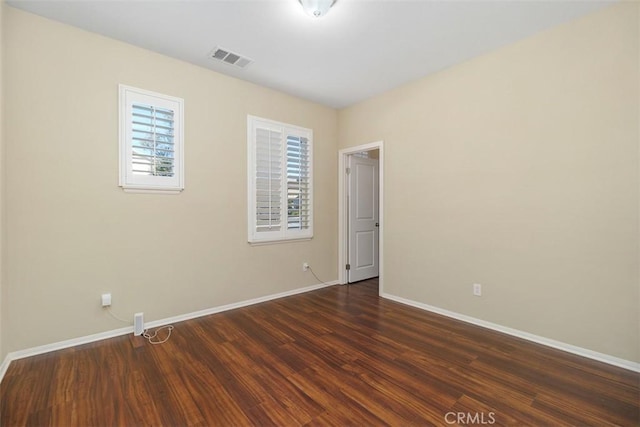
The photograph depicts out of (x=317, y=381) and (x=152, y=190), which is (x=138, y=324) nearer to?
(x=152, y=190)

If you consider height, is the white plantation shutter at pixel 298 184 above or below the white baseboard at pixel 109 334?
above

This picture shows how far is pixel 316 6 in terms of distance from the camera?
2146mm

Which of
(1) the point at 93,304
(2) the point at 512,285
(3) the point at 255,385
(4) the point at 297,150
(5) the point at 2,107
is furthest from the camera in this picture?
(4) the point at 297,150

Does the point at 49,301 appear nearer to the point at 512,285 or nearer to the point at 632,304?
the point at 512,285

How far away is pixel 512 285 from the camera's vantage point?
9.00 ft

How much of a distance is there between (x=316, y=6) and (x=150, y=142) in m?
2.00

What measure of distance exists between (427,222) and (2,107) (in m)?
4.03

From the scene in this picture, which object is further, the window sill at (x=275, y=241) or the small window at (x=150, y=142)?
the window sill at (x=275, y=241)

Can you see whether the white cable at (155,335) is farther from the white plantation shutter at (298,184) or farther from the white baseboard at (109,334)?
the white plantation shutter at (298,184)

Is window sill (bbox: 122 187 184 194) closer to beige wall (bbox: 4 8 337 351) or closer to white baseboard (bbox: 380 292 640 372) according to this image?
beige wall (bbox: 4 8 337 351)

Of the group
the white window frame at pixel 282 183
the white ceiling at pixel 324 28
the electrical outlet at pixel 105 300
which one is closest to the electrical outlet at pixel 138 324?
the electrical outlet at pixel 105 300

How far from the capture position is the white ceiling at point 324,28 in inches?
87.8

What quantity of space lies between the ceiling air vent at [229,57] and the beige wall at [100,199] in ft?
1.09

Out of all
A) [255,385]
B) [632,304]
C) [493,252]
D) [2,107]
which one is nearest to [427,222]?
[493,252]
